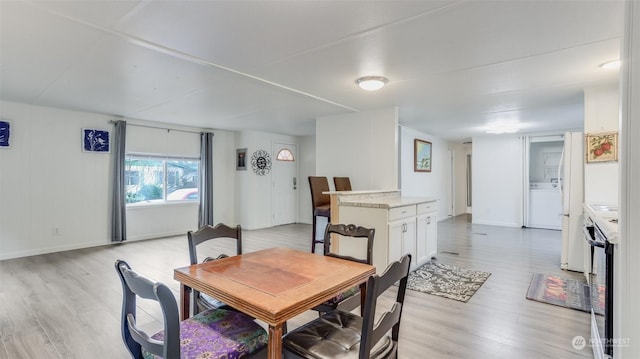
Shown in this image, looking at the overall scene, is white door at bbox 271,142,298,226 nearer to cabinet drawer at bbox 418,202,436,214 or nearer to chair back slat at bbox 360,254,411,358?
cabinet drawer at bbox 418,202,436,214

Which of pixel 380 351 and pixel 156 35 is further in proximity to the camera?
pixel 156 35

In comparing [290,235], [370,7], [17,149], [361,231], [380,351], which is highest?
[370,7]

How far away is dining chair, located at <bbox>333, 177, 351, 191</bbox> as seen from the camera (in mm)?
4926

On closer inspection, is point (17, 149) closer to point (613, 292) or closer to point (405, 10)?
point (405, 10)

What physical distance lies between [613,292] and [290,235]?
5361 millimetres

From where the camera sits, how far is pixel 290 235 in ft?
21.0

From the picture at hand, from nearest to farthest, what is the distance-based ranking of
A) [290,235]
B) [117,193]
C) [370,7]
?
[370,7] → [117,193] → [290,235]

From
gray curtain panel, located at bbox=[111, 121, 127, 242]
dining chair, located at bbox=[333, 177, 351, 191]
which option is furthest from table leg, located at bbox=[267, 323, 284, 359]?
gray curtain panel, located at bbox=[111, 121, 127, 242]

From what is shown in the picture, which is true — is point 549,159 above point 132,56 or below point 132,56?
below

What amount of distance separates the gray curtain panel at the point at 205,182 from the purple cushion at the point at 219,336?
5459 mm

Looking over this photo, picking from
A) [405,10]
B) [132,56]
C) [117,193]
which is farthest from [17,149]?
[405,10]

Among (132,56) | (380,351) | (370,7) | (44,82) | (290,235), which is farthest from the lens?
(290,235)

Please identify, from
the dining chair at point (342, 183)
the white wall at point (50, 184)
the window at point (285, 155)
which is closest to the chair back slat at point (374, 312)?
the dining chair at point (342, 183)

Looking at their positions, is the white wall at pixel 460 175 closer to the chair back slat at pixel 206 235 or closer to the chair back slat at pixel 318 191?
the chair back slat at pixel 318 191
